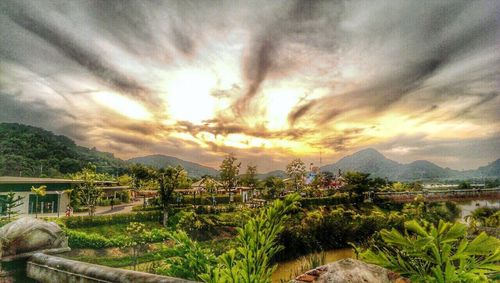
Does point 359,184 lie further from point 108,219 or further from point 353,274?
point 353,274

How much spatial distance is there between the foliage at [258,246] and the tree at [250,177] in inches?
1110

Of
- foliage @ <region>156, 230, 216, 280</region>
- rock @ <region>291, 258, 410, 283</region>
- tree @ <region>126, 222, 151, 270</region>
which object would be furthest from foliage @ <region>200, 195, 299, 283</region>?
tree @ <region>126, 222, 151, 270</region>

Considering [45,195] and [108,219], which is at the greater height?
[45,195]

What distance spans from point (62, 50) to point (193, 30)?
5.33m

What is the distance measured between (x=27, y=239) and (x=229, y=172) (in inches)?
971

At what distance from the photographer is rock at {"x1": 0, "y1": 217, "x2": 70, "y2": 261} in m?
2.03

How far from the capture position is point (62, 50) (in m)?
12.5

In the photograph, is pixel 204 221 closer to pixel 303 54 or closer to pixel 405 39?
pixel 303 54

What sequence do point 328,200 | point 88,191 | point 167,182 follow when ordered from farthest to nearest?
point 328,200 < point 167,182 < point 88,191

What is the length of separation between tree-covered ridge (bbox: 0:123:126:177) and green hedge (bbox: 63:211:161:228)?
807cm

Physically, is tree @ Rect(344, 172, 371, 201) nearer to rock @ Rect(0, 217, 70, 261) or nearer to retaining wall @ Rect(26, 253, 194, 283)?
rock @ Rect(0, 217, 70, 261)

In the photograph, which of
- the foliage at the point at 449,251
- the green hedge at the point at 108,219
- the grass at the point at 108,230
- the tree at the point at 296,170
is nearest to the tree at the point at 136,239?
the grass at the point at 108,230

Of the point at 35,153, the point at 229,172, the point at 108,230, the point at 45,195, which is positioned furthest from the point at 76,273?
the point at 229,172

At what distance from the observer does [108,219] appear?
1566 centimetres
